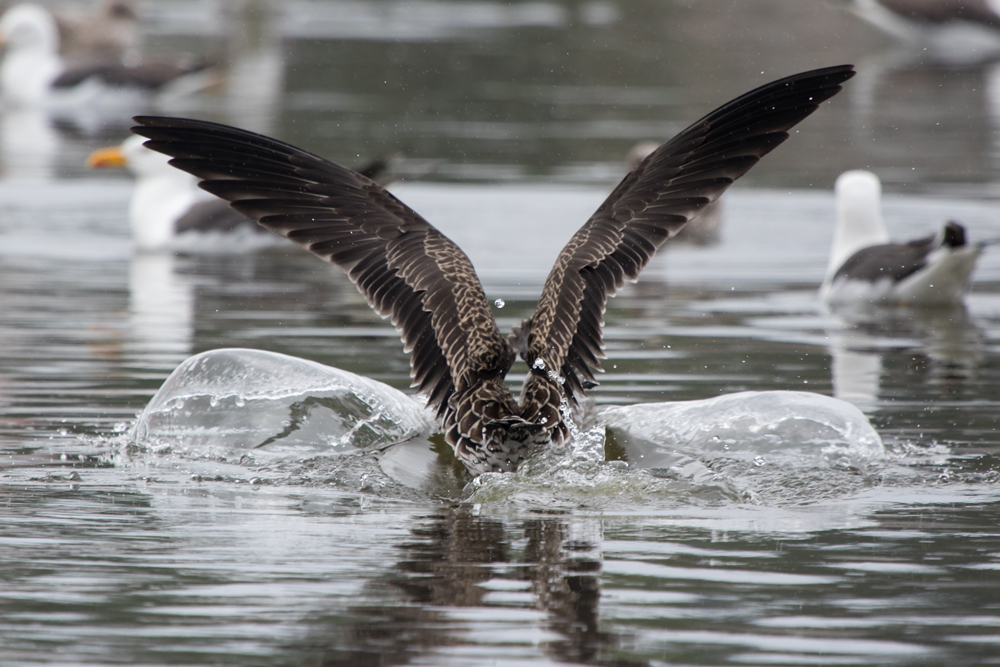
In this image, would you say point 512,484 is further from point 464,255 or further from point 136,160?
point 136,160

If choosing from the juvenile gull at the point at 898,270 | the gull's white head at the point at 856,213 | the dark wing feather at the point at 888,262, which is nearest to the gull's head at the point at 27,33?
the gull's white head at the point at 856,213

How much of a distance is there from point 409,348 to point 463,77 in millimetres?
22212

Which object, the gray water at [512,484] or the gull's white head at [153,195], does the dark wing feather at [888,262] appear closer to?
the gray water at [512,484]

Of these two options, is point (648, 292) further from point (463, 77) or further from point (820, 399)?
point (463, 77)

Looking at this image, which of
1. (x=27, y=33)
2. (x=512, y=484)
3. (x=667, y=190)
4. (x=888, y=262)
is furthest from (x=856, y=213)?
(x=27, y=33)

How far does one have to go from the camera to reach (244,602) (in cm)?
455

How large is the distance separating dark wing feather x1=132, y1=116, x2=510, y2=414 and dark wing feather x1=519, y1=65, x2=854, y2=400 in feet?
1.23

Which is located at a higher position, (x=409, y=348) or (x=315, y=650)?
(x=409, y=348)

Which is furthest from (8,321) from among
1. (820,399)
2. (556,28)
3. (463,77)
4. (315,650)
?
(556,28)

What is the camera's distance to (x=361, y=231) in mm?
7070

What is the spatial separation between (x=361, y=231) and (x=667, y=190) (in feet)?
4.82

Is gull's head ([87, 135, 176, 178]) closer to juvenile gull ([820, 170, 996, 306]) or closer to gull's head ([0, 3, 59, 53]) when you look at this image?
juvenile gull ([820, 170, 996, 306])

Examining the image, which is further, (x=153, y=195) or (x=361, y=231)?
(x=153, y=195)

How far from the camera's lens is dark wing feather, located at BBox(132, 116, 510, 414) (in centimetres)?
665
